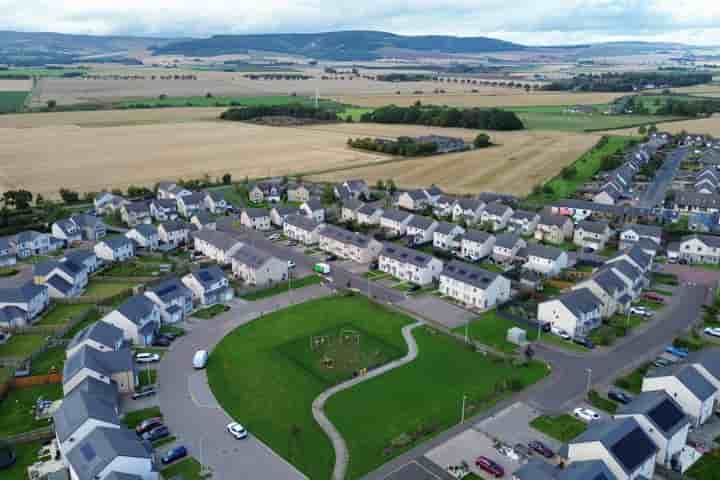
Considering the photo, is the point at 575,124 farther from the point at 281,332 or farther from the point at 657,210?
the point at 281,332

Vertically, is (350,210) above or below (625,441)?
below

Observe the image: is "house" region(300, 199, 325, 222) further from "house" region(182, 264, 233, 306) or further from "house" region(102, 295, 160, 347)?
"house" region(102, 295, 160, 347)

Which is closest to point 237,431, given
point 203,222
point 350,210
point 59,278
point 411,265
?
point 411,265

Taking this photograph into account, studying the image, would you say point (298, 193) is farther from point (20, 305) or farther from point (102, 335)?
point (102, 335)

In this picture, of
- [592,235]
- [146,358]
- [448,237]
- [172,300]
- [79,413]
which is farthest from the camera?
[448,237]

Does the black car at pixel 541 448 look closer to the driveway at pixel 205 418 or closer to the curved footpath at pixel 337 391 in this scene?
the curved footpath at pixel 337 391

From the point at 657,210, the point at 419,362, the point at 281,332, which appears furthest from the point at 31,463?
the point at 657,210
